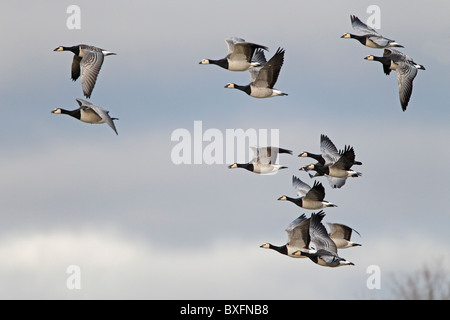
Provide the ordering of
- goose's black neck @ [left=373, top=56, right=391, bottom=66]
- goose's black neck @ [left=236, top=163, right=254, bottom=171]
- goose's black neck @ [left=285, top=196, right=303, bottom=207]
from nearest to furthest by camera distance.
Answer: goose's black neck @ [left=285, top=196, right=303, bottom=207] → goose's black neck @ [left=373, top=56, right=391, bottom=66] → goose's black neck @ [left=236, top=163, right=254, bottom=171]

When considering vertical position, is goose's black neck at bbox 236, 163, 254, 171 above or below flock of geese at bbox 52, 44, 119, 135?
below

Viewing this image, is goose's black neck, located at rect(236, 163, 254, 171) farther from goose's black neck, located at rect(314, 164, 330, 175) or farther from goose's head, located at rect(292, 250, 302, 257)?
goose's head, located at rect(292, 250, 302, 257)

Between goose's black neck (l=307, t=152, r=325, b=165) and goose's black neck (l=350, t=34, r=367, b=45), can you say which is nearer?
goose's black neck (l=350, t=34, r=367, b=45)

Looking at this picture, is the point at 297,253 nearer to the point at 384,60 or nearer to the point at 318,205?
the point at 318,205

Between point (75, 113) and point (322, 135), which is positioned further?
point (322, 135)

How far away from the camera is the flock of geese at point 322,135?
2612 cm

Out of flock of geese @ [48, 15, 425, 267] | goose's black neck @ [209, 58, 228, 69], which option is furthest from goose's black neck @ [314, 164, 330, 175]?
goose's black neck @ [209, 58, 228, 69]

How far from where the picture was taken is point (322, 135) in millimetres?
29312

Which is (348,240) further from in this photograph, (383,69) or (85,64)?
(85,64)

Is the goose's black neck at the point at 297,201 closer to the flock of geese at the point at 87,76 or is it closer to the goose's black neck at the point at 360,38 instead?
the goose's black neck at the point at 360,38

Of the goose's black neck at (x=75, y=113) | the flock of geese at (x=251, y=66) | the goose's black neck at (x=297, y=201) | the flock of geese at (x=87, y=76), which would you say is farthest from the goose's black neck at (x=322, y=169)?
the goose's black neck at (x=75, y=113)

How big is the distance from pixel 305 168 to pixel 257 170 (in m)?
1.72

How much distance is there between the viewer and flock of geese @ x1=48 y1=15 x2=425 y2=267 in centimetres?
2612

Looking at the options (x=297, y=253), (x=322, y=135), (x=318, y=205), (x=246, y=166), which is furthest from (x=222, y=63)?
(x=297, y=253)
